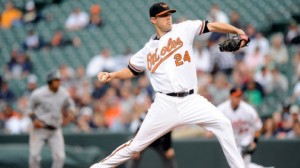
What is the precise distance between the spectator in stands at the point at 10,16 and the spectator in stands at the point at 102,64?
170 inches

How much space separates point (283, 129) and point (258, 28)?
174 inches

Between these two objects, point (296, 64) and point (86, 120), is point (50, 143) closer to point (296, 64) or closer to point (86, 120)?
point (86, 120)

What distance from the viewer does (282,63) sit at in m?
15.1

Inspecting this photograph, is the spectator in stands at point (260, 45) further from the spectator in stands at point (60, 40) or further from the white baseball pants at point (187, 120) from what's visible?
the white baseball pants at point (187, 120)

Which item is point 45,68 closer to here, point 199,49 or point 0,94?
point 0,94

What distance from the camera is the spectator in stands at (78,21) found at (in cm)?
1958

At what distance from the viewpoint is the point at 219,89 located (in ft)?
47.2

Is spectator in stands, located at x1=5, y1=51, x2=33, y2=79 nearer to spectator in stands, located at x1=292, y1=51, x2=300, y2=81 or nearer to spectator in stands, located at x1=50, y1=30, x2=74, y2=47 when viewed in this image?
spectator in stands, located at x1=50, y1=30, x2=74, y2=47

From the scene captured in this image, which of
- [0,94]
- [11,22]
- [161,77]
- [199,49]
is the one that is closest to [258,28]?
[199,49]

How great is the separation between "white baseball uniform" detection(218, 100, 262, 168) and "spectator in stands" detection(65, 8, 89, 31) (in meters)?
9.88

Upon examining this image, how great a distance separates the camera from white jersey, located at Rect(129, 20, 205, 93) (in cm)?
770

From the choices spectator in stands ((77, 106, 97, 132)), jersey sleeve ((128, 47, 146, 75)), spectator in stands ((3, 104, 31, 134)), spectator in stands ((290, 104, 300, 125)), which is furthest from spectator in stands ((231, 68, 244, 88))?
jersey sleeve ((128, 47, 146, 75))

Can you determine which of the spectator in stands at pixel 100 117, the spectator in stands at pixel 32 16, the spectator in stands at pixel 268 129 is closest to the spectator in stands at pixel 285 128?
the spectator in stands at pixel 268 129

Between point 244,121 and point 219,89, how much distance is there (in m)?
4.07
